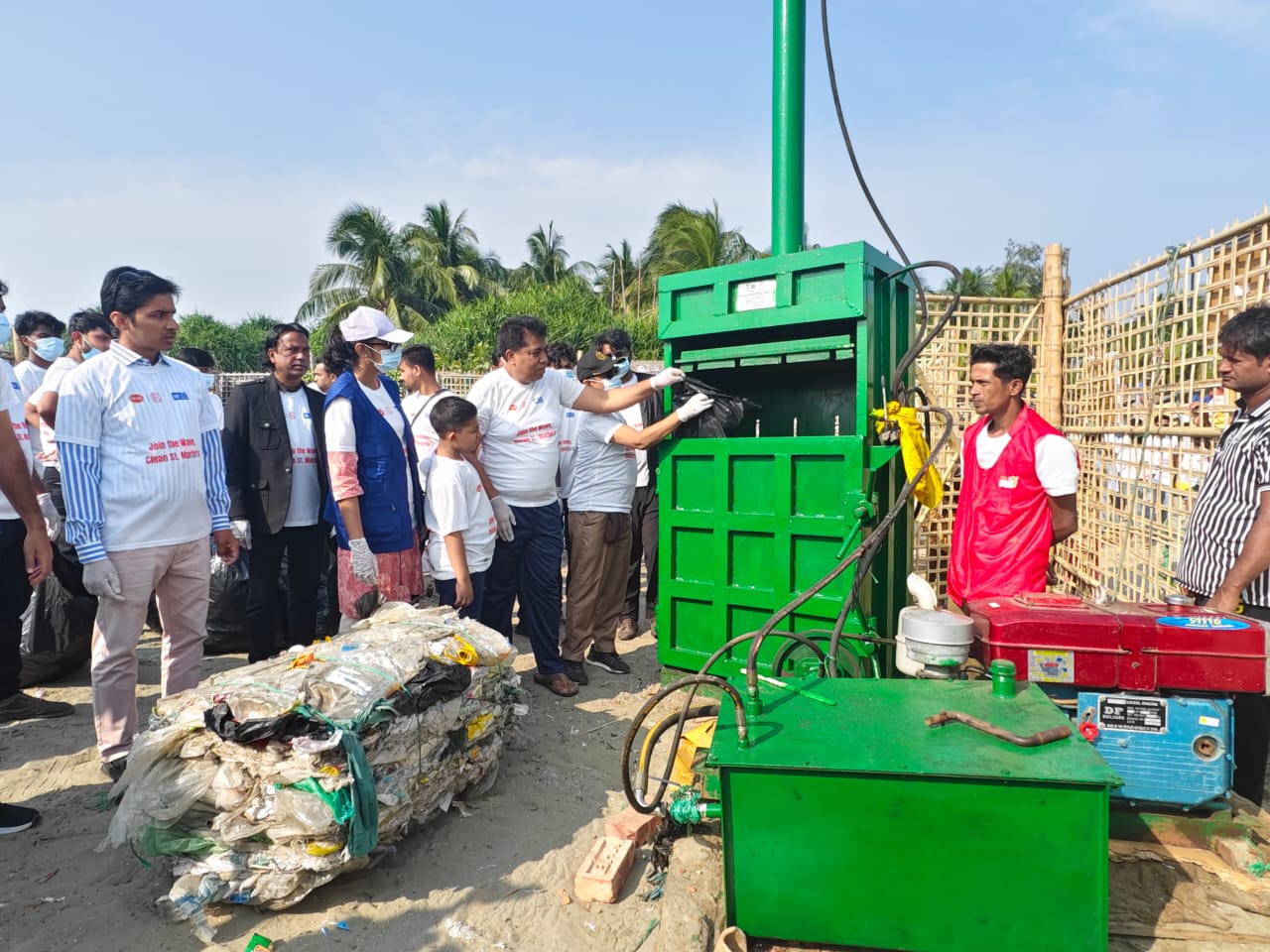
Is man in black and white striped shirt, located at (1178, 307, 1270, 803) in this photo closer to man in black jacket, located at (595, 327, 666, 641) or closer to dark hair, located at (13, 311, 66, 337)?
man in black jacket, located at (595, 327, 666, 641)

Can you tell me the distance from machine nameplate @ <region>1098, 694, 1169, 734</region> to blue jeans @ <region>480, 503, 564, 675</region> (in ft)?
8.80

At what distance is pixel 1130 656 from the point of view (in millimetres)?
2373

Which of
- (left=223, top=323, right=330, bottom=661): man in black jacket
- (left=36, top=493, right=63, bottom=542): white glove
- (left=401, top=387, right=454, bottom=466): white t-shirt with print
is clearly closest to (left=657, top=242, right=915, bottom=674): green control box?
(left=401, top=387, right=454, bottom=466): white t-shirt with print

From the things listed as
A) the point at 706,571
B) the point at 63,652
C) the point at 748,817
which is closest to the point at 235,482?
the point at 63,652

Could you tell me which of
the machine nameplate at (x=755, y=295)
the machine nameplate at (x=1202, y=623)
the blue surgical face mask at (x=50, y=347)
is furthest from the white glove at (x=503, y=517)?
the blue surgical face mask at (x=50, y=347)

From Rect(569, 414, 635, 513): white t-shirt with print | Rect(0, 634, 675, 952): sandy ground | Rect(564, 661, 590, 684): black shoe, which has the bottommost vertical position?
Rect(0, 634, 675, 952): sandy ground

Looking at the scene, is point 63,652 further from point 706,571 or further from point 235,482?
point 706,571

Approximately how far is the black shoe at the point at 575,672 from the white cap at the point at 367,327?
2076 mm

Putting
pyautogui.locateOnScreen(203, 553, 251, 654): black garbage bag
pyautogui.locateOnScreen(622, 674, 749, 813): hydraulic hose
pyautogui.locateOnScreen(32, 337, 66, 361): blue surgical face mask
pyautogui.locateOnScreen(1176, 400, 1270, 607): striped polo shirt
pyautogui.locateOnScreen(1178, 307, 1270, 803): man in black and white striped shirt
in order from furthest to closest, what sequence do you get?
pyautogui.locateOnScreen(32, 337, 66, 361): blue surgical face mask
pyautogui.locateOnScreen(203, 553, 251, 654): black garbage bag
pyautogui.locateOnScreen(1176, 400, 1270, 607): striped polo shirt
pyautogui.locateOnScreen(1178, 307, 1270, 803): man in black and white striped shirt
pyautogui.locateOnScreen(622, 674, 749, 813): hydraulic hose

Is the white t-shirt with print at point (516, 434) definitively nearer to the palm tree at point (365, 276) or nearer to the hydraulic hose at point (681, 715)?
the hydraulic hose at point (681, 715)

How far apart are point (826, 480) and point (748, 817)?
191cm

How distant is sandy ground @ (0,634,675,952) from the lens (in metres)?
2.28

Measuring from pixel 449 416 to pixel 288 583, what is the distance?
1543 millimetres

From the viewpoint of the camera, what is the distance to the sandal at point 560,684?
4234 mm
